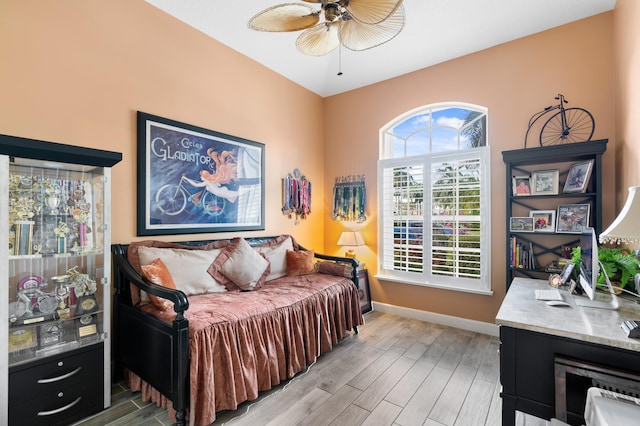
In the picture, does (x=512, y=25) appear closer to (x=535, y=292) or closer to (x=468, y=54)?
(x=468, y=54)

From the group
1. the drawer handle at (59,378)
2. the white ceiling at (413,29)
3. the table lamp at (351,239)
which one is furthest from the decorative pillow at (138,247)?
the white ceiling at (413,29)

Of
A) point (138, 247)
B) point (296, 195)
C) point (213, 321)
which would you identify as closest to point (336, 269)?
point (296, 195)

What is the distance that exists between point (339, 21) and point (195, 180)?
1923 millimetres

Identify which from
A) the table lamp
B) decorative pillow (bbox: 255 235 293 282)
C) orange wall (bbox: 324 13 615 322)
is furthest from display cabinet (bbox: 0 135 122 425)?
orange wall (bbox: 324 13 615 322)

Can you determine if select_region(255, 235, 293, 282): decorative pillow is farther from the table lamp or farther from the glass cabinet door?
the glass cabinet door

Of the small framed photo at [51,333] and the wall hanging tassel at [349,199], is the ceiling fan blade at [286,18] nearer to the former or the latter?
the small framed photo at [51,333]

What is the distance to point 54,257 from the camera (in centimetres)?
193

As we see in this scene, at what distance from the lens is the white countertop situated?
4.17 feet

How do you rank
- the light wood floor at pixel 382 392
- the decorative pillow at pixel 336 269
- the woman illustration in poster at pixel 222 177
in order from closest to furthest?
the light wood floor at pixel 382 392, the woman illustration in poster at pixel 222 177, the decorative pillow at pixel 336 269

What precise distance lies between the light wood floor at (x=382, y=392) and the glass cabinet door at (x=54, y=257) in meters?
0.60

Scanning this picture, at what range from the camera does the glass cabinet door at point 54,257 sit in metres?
1.78

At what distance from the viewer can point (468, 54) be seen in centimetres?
343

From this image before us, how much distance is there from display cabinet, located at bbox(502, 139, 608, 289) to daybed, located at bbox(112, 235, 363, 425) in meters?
1.74

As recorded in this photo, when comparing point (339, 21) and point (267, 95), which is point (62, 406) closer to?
point (339, 21)
